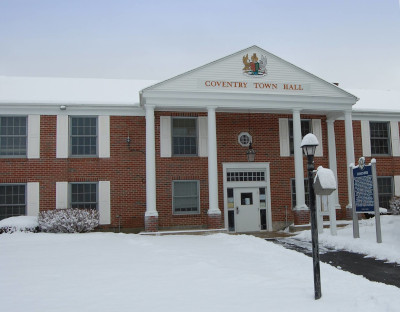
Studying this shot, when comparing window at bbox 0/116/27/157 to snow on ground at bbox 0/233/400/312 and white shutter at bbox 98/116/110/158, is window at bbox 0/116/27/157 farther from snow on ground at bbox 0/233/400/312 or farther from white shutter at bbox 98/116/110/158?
snow on ground at bbox 0/233/400/312

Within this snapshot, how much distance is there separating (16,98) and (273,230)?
12143 mm

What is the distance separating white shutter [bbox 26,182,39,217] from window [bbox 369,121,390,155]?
49.1ft

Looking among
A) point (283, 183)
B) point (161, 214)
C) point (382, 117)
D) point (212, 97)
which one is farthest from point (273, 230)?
point (382, 117)

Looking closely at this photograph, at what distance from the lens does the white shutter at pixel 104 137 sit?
57.9 feet

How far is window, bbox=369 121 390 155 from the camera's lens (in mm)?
20312

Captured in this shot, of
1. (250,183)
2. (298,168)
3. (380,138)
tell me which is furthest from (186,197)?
(380,138)

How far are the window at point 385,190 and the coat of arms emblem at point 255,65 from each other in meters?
7.92

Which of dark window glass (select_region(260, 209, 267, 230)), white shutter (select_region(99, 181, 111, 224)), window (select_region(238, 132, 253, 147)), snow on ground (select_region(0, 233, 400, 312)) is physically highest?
window (select_region(238, 132, 253, 147))

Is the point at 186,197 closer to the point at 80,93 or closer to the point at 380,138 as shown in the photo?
the point at 80,93

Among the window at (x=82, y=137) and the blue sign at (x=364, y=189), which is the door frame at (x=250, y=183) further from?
the window at (x=82, y=137)

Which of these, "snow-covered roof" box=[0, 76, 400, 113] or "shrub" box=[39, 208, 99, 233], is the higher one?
"snow-covered roof" box=[0, 76, 400, 113]

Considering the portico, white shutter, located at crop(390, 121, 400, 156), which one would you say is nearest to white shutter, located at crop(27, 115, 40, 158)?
the portico

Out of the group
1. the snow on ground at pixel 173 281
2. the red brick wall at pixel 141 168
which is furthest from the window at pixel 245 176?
the snow on ground at pixel 173 281

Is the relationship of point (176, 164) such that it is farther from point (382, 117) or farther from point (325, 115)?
point (382, 117)
